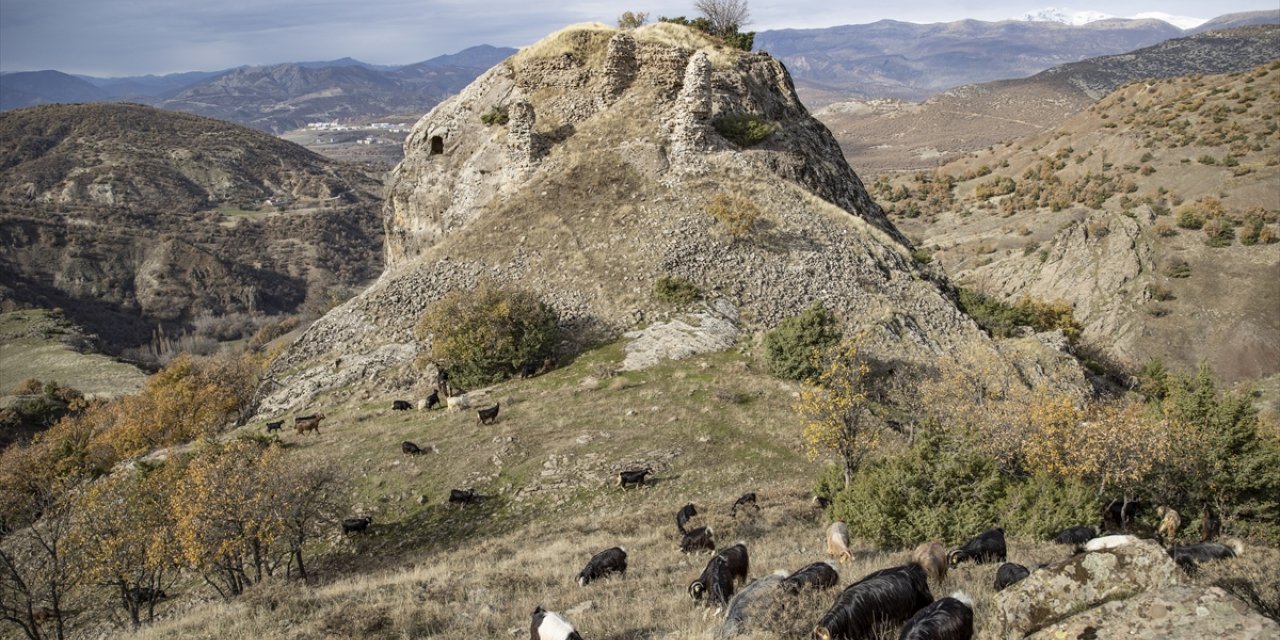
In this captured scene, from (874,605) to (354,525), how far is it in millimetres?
21085

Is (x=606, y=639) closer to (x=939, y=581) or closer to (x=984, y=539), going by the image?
(x=939, y=581)

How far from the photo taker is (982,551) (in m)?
15.2

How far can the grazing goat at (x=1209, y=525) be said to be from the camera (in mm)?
20453

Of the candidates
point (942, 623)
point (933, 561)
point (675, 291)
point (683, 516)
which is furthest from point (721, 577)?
point (675, 291)

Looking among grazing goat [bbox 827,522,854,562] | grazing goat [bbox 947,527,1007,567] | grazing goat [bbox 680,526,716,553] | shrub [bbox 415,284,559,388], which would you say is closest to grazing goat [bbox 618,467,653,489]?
grazing goat [bbox 680,526,716,553]

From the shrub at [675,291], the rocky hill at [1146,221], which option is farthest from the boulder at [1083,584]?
the rocky hill at [1146,221]

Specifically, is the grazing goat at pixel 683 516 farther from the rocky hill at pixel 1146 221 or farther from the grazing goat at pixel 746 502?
the rocky hill at pixel 1146 221

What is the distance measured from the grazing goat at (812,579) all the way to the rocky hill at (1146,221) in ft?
221

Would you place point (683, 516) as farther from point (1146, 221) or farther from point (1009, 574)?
point (1146, 221)

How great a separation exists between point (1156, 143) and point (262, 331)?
179664 millimetres

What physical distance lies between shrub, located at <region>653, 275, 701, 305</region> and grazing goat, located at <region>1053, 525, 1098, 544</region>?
81.2ft

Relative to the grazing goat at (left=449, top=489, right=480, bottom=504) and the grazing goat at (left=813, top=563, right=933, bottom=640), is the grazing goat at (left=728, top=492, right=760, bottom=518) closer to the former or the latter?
the grazing goat at (left=449, top=489, right=480, bottom=504)

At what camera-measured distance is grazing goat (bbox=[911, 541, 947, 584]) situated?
13.2m

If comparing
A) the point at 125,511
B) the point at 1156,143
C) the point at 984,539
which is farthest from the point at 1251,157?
the point at 125,511
